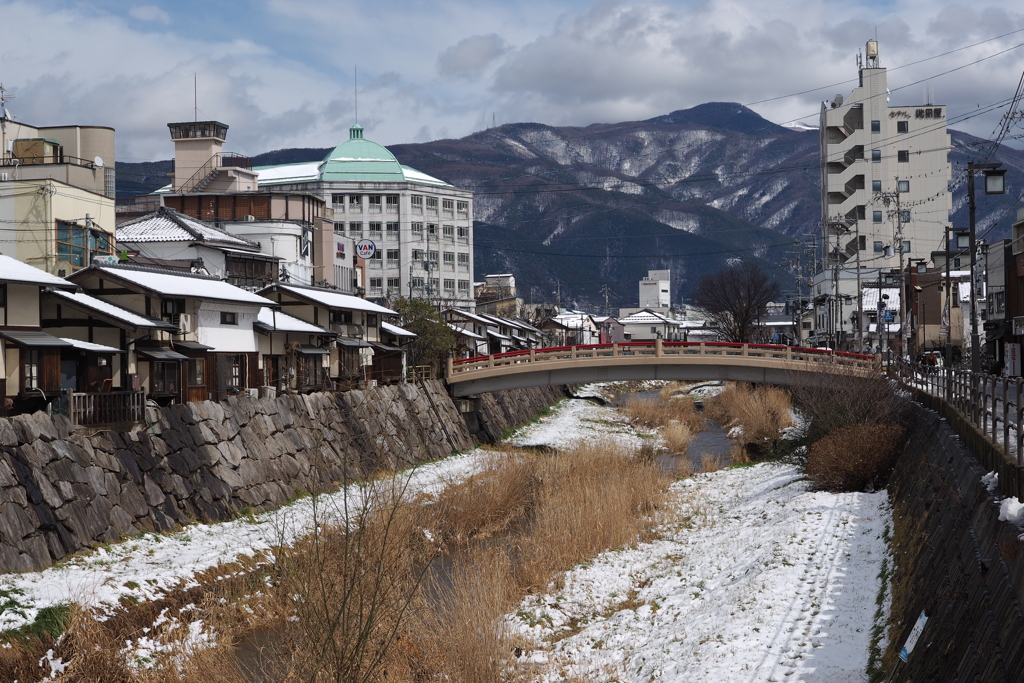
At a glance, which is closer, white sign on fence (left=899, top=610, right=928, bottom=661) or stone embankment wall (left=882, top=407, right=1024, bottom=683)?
stone embankment wall (left=882, top=407, right=1024, bottom=683)

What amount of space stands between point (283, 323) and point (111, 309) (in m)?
11.0

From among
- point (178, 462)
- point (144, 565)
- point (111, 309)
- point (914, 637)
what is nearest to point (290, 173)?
point (111, 309)

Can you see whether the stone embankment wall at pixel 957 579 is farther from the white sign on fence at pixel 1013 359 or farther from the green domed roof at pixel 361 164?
the green domed roof at pixel 361 164

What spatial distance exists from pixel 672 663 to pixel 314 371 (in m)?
28.7

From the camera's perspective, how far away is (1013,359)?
153ft

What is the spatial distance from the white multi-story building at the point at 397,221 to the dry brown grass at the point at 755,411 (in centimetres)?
4134

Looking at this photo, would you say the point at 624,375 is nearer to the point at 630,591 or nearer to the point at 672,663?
the point at 630,591

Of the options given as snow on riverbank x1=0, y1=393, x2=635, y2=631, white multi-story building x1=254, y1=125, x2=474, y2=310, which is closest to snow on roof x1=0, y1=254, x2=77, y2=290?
snow on riverbank x1=0, y1=393, x2=635, y2=631

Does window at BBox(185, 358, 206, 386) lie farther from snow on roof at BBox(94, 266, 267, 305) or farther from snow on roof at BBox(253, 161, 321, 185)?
snow on roof at BBox(253, 161, 321, 185)

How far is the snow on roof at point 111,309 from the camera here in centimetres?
2690

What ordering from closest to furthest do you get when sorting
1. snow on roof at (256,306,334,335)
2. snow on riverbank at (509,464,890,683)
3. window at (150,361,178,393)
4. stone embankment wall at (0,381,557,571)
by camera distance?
snow on riverbank at (509,464,890,683), stone embankment wall at (0,381,557,571), window at (150,361,178,393), snow on roof at (256,306,334,335)

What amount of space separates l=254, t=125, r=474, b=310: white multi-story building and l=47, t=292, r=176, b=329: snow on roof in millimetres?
Result: 70662

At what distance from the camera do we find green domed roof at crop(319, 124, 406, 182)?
105 metres

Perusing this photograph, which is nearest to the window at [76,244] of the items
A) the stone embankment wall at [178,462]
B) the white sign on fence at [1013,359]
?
the stone embankment wall at [178,462]
